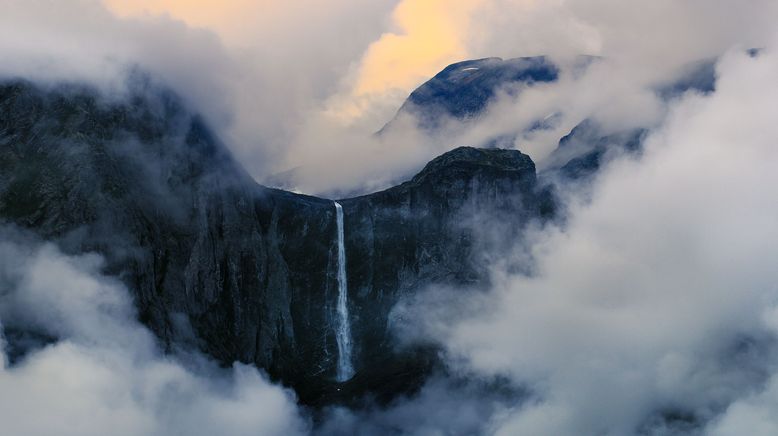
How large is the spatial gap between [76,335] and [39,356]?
349 inches

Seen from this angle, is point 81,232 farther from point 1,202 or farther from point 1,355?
point 1,355

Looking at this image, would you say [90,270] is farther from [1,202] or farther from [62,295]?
[1,202]

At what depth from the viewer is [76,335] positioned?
197 meters

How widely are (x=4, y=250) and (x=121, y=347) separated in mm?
34100

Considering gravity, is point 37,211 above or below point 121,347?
above

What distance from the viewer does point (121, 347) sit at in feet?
656

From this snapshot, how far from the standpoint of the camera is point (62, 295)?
195125mm

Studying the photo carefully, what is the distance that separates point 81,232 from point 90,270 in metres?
9.07

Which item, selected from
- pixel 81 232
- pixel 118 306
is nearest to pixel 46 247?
pixel 81 232

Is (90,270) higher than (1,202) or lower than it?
lower

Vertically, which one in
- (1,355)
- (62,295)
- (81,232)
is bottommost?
(1,355)

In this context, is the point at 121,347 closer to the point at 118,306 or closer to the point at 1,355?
the point at 118,306

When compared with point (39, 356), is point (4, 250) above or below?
above

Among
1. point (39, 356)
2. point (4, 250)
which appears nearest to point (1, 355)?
point (39, 356)
